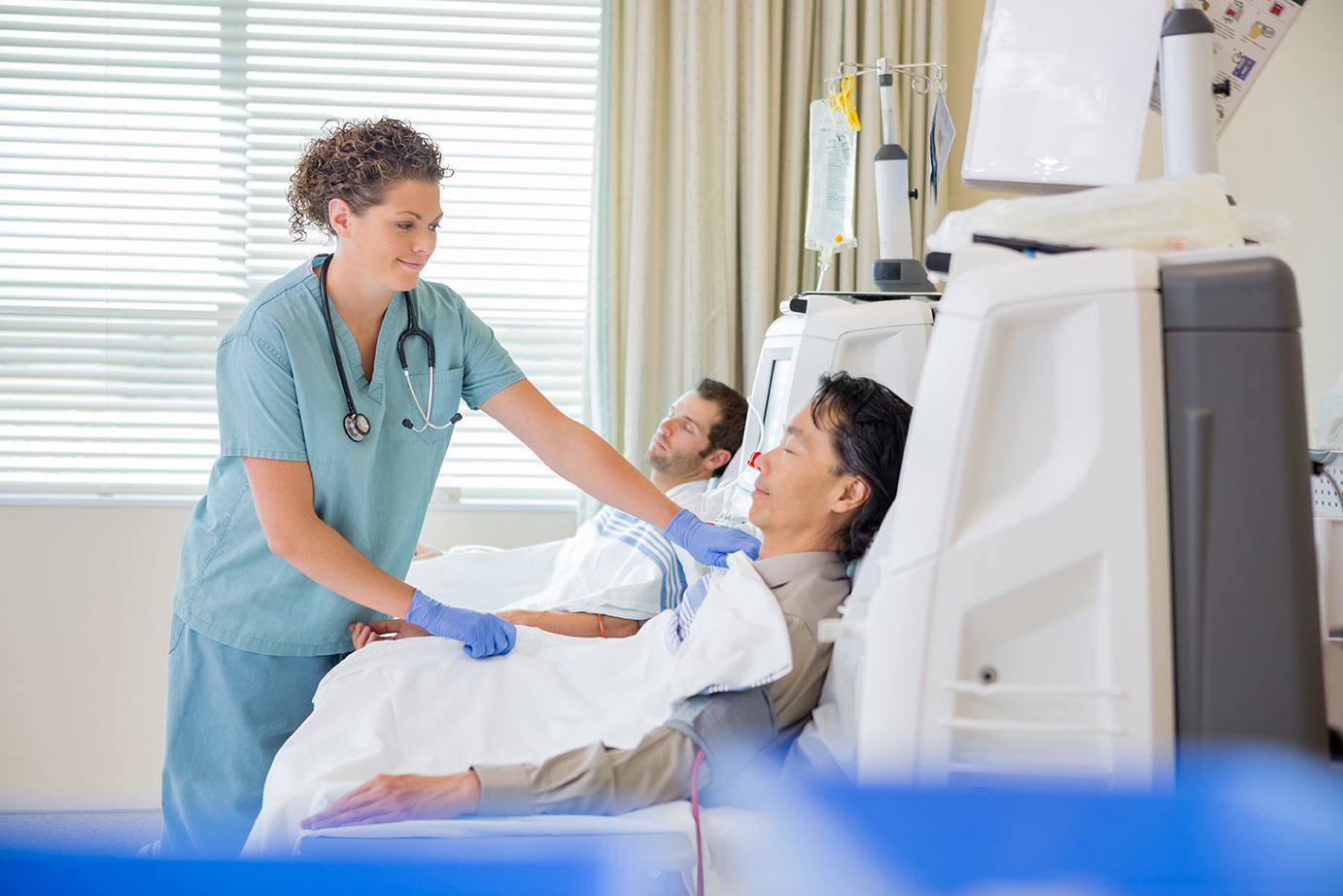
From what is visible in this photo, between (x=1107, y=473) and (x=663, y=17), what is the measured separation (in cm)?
256

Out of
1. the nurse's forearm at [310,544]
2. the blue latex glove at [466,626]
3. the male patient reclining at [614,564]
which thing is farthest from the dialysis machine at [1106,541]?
the male patient reclining at [614,564]

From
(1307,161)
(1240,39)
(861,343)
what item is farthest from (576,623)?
(1307,161)

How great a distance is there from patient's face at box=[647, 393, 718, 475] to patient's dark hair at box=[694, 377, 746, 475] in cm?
1

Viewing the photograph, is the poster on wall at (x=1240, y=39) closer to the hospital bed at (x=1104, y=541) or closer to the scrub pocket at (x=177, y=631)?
the hospital bed at (x=1104, y=541)

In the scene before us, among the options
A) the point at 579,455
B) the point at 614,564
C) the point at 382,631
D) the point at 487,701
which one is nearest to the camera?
the point at 487,701

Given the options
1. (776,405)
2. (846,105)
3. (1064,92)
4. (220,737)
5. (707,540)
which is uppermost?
(846,105)

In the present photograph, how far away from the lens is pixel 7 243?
9.67 ft

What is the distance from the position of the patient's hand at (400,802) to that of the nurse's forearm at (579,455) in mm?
784

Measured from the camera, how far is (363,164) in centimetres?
148

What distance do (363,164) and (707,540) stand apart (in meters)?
0.81

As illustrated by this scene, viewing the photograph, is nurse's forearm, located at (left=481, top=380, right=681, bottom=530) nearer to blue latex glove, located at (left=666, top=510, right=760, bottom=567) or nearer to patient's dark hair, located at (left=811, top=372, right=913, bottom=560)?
blue latex glove, located at (left=666, top=510, right=760, bottom=567)

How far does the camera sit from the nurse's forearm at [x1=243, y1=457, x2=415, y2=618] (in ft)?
4.58

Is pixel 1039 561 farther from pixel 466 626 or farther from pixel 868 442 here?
pixel 466 626

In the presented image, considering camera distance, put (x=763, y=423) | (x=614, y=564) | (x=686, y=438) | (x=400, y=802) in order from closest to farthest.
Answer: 1. (x=400, y=802)
2. (x=763, y=423)
3. (x=614, y=564)
4. (x=686, y=438)
